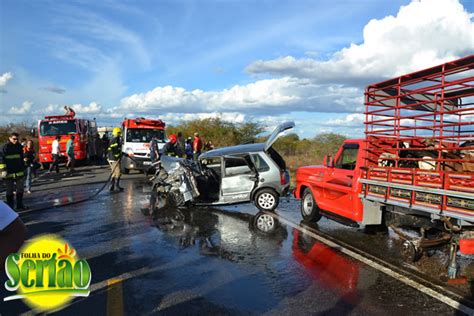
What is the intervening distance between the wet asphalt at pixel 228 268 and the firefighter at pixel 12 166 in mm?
Answer: 883

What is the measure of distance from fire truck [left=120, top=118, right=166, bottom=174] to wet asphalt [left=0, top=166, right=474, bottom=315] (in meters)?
8.41

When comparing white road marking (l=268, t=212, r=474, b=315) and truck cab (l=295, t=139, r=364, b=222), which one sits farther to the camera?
truck cab (l=295, t=139, r=364, b=222)

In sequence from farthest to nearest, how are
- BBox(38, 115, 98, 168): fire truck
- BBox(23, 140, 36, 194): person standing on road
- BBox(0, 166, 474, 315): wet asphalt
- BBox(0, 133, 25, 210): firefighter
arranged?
1. BBox(38, 115, 98, 168): fire truck
2. BBox(23, 140, 36, 194): person standing on road
3. BBox(0, 133, 25, 210): firefighter
4. BBox(0, 166, 474, 315): wet asphalt

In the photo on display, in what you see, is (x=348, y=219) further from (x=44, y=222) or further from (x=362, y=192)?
(x=44, y=222)

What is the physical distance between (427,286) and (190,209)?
618cm

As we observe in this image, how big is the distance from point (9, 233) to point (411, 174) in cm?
510

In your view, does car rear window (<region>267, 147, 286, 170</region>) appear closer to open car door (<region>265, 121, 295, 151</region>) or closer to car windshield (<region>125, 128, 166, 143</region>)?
open car door (<region>265, 121, 295, 151</region>)

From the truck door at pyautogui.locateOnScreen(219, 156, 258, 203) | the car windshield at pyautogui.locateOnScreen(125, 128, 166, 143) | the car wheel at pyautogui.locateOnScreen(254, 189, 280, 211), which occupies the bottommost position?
the car wheel at pyautogui.locateOnScreen(254, 189, 280, 211)

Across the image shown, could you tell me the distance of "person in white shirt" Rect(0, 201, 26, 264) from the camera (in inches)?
76.7

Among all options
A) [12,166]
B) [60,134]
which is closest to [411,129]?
[12,166]

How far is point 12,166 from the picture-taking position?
30.3 ft

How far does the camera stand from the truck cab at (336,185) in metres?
6.76

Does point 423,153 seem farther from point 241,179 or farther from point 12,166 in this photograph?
point 12,166

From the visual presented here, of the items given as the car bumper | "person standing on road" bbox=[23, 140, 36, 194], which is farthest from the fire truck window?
the car bumper
